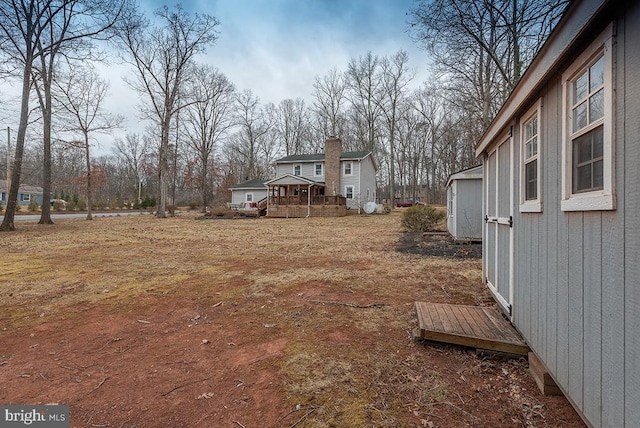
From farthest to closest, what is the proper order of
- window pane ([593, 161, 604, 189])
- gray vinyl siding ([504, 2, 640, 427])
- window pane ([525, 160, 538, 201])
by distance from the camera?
window pane ([525, 160, 538, 201]) → window pane ([593, 161, 604, 189]) → gray vinyl siding ([504, 2, 640, 427])

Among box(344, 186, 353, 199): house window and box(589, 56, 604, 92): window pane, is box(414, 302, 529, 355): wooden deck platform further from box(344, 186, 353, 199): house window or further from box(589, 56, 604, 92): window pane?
box(344, 186, 353, 199): house window

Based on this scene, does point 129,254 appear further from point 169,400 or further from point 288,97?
point 288,97

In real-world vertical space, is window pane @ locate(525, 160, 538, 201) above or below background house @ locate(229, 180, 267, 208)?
below

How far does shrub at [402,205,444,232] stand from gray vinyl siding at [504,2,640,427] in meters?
10.7

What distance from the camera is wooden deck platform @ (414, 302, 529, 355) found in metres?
2.87

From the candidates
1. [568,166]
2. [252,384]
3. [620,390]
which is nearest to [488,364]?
[620,390]

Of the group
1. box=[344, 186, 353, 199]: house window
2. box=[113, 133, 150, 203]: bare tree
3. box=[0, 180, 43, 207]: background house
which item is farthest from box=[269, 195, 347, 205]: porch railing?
box=[0, 180, 43, 207]: background house

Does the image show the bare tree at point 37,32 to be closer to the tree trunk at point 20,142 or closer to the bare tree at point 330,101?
the tree trunk at point 20,142

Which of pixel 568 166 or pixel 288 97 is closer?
pixel 568 166

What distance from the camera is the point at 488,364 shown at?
279 cm

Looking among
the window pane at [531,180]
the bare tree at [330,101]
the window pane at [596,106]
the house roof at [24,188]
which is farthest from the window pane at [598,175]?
the house roof at [24,188]

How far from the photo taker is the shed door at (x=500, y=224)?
357 cm

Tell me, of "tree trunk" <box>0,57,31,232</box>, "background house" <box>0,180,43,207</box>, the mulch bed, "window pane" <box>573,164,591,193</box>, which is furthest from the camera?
"background house" <box>0,180,43,207</box>

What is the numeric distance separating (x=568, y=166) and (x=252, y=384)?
290cm
